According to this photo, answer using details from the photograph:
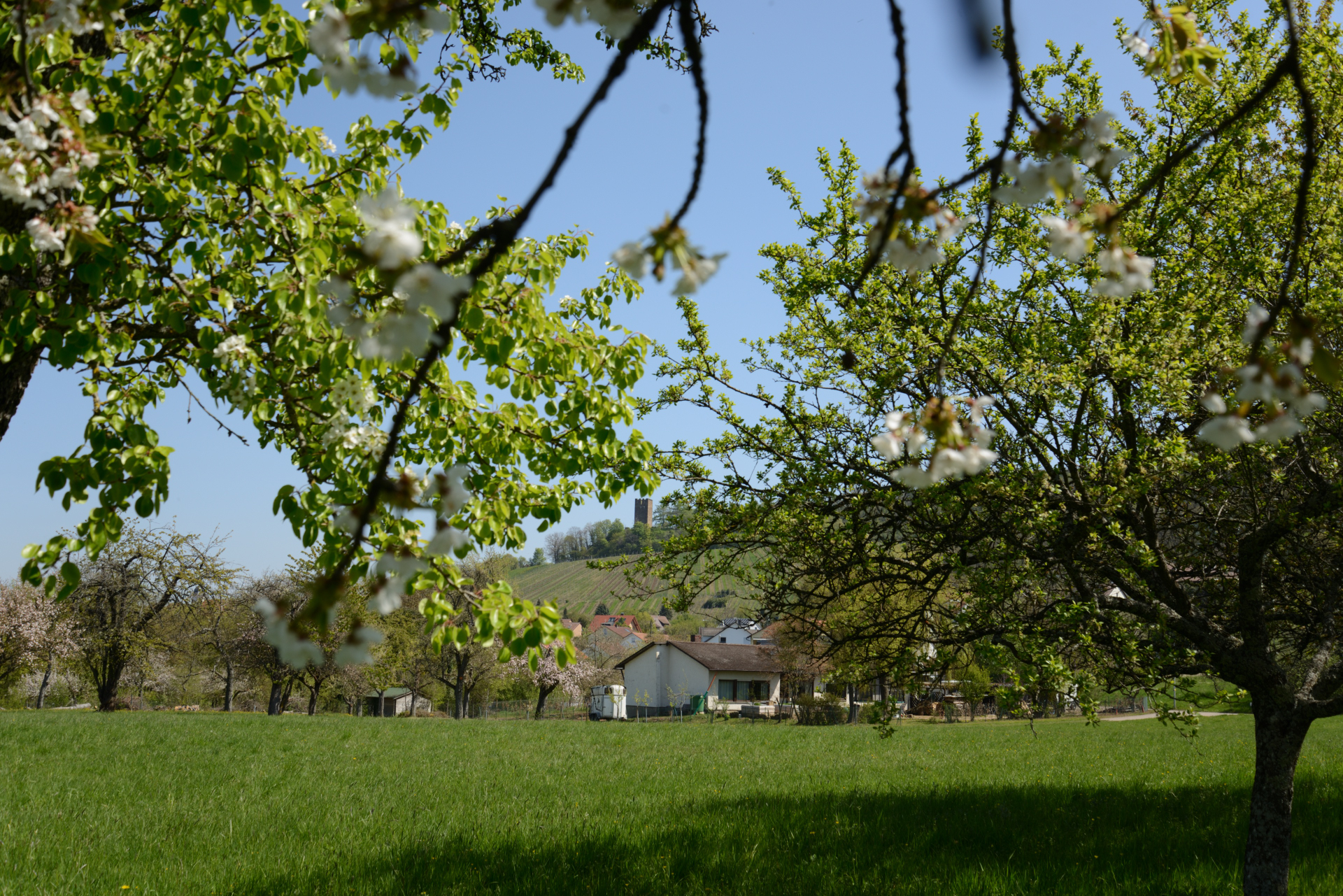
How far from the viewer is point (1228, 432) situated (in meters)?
1.49

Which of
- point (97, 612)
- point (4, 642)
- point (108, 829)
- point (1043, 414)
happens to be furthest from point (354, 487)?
point (4, 642)

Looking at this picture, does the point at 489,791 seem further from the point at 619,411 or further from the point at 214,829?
the point at 619,411

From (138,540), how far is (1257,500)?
38287 mm

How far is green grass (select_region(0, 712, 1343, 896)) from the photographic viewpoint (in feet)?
21.8

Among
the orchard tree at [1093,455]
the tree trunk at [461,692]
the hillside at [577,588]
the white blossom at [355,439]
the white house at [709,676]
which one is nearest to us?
the white blossom at [355,439]

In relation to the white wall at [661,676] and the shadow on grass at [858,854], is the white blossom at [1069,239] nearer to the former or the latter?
the shadow on grass at [858,854]

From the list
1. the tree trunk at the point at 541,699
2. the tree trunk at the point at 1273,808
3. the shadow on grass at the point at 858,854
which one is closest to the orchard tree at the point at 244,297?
the shadow on grass at the point at 858,854

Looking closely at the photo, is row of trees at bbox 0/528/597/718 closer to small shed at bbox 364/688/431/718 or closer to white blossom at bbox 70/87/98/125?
small shed at bbox 364/688/431/718

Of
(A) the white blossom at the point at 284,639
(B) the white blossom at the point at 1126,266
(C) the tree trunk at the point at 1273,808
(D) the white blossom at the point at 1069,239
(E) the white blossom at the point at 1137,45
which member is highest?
(E) the white blossom at the point at 1137,45

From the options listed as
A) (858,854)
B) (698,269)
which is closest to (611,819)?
(858,854)

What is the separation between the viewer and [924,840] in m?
8.17

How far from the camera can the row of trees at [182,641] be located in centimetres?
3456

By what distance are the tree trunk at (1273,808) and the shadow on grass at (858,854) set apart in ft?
1.64

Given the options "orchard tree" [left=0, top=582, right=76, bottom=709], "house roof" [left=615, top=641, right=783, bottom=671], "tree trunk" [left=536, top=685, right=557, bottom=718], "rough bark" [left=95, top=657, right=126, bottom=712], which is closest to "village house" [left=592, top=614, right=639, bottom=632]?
"house roof" [left=615, top=641, right=783, bottom=671]
